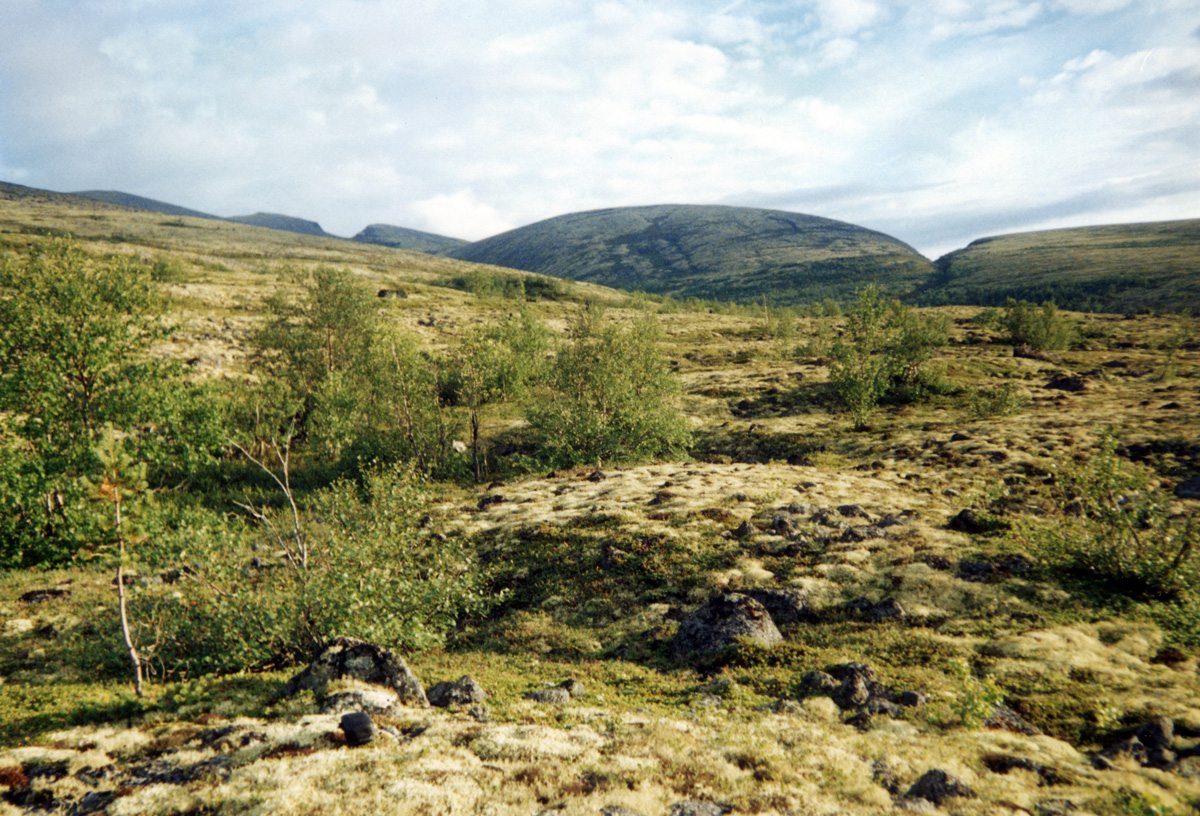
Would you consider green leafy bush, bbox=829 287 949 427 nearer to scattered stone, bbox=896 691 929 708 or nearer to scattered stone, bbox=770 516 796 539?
scattered stone, bbox=770 516 796 539

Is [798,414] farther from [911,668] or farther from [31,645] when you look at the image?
[31,645]

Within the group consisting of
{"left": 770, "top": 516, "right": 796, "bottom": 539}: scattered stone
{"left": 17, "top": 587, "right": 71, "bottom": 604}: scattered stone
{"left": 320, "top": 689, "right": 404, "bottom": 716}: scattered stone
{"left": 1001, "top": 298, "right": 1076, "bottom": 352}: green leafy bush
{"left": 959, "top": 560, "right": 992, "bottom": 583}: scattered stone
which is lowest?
{"left": 959, "top": 560, "right": 992, "bottom": 583}: scattered stone

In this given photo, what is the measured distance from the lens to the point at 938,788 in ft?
32.9

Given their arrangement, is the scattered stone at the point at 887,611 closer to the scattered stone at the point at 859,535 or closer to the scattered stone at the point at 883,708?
the scattered stone at the point at 859,535

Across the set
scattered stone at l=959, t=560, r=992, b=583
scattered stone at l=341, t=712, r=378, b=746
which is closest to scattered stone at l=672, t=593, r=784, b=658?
scattered stone at l=959, t=560, r=992, b=583

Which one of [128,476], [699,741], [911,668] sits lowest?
[911,668]

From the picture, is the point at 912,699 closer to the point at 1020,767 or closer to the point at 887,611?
the point at 1020,767

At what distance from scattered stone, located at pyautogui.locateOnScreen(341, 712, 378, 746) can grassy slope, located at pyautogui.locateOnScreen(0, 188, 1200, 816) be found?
0.35 metres

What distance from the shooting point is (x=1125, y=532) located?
68.8ft

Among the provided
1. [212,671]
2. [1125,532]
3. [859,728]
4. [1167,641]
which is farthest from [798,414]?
[212,671]

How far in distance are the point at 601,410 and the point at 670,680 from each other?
30.1 m

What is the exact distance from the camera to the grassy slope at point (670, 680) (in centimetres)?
995

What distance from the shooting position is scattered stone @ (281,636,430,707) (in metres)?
13.9

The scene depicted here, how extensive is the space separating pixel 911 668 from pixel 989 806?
688cm
